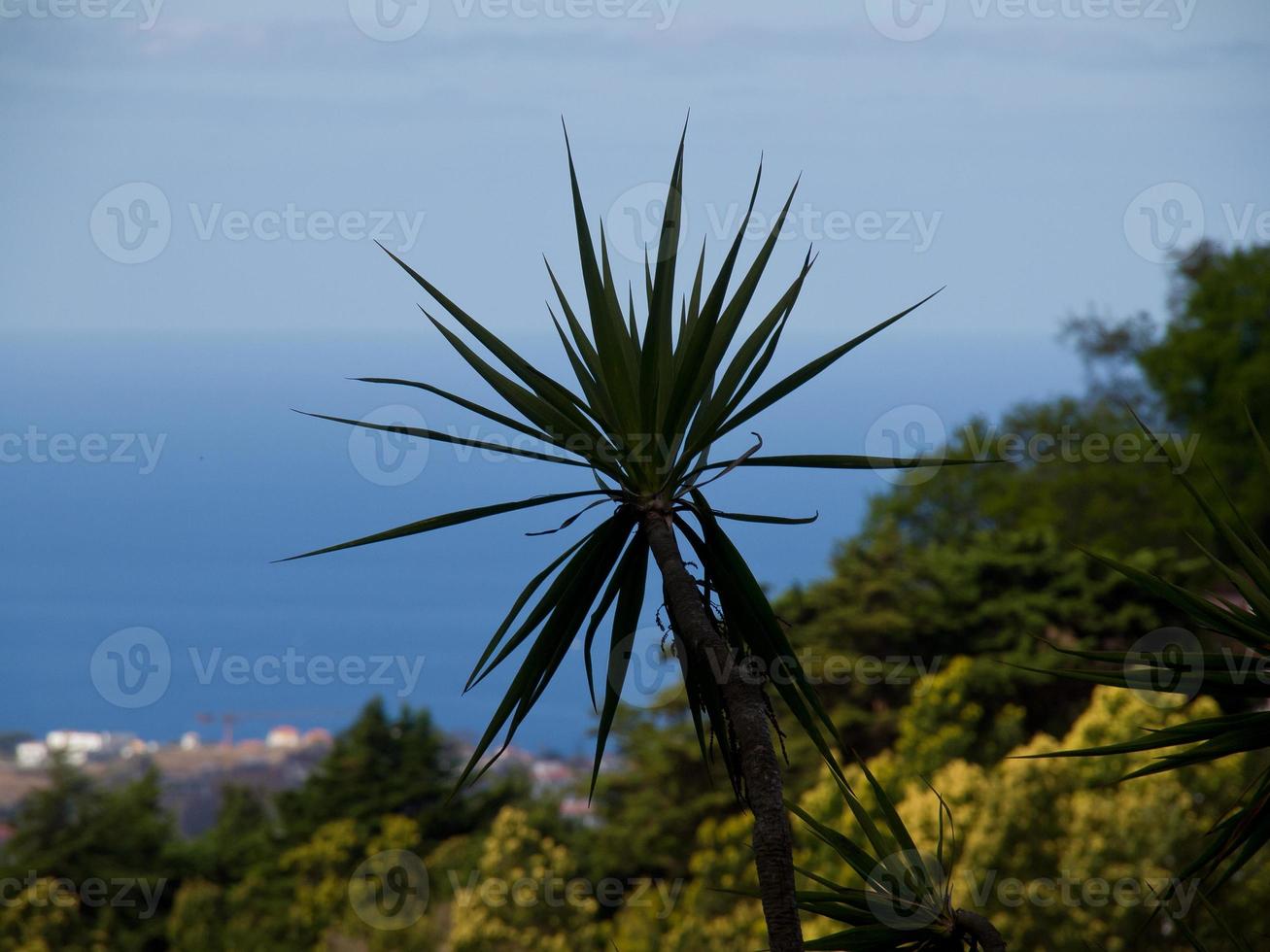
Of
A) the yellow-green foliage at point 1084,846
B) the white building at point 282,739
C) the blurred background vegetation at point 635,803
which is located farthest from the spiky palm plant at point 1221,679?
the white building at point 282,739

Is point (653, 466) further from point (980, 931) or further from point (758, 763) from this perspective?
point (980, 931)

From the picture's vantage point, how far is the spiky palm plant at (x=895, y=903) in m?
2.40

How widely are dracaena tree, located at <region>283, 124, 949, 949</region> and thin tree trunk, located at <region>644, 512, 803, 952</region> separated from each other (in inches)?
0.5

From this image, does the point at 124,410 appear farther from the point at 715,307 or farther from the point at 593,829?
the point at 715,307

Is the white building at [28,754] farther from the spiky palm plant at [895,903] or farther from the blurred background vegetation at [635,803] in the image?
the spiky palm plant at [895,903]

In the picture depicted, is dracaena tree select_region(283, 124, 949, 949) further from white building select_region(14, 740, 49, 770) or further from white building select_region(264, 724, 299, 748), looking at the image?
white building select_region(264, 724, 299, 748)

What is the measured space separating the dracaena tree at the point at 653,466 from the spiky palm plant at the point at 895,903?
12.2 inches

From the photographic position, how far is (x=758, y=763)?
209cm

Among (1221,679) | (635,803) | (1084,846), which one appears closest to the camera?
(1221,679)

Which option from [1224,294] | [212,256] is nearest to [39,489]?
[212,256]

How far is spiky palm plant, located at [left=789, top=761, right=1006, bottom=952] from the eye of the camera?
2404mm

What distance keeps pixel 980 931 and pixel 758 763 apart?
598 mm

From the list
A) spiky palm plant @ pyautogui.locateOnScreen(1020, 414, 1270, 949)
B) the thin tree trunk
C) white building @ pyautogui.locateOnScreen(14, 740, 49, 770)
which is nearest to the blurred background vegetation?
white building @ pyautogui.locateOnScreen(14, 740, 49, 770)

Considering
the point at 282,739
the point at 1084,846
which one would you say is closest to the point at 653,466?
the point at 1084,846
